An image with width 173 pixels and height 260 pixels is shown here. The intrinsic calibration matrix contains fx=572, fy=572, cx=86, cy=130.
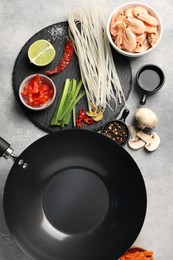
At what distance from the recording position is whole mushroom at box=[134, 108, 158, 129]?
2598mm

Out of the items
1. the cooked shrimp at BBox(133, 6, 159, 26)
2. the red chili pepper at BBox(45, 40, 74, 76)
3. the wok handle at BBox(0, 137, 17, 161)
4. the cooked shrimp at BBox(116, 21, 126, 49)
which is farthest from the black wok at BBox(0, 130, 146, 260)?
the cooked shrimp at BBox(133, 6, 159, 26)

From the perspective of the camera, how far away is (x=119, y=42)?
2607 millimetres

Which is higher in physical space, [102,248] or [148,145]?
[148,145]

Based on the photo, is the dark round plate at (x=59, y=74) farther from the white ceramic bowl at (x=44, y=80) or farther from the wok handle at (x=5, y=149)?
the wok handle at (x=5, y=149)

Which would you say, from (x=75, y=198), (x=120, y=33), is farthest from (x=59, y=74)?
(x=75, y=198)

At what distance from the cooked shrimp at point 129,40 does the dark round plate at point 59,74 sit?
0.11 metres

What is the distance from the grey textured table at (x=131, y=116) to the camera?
8.67 feet

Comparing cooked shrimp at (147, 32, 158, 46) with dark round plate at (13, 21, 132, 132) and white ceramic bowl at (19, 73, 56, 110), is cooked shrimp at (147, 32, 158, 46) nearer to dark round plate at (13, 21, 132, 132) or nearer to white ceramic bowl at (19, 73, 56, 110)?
dark round plate at (13, 21, 132, 132)

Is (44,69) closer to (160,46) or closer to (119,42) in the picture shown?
(119,42)

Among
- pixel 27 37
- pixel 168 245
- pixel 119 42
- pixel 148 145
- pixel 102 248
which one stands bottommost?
pixel 168 245

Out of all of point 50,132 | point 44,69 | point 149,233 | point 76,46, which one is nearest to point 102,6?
point 76,46

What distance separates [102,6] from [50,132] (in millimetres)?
668

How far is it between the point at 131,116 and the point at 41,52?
518 millimetres

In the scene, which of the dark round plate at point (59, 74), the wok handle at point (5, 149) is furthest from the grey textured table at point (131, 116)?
the wok handle at point (5, 149)
